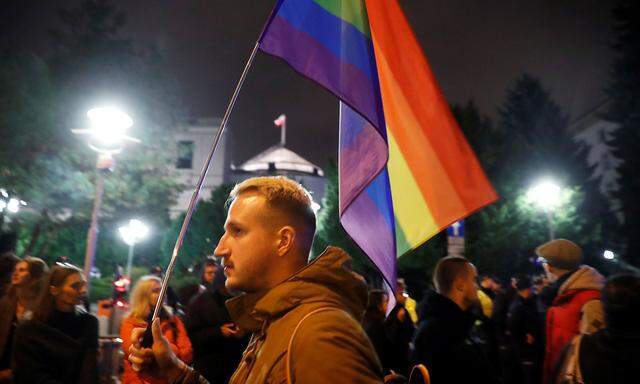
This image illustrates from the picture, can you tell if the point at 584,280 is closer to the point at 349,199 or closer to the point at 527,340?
the point at 349,199

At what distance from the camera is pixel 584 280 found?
4.86 meters

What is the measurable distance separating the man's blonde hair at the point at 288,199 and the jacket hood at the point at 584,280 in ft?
11.4

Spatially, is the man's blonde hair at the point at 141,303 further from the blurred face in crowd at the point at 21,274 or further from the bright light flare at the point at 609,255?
the bright light flare at the point at 609,255

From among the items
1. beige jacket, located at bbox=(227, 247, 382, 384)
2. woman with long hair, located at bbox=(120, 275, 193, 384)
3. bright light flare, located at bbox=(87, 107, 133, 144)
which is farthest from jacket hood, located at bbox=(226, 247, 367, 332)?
bright light flare, located at bbox=(87, 107, 133, 144)

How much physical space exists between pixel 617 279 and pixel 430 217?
1213mm

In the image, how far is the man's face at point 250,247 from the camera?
7.35 feet

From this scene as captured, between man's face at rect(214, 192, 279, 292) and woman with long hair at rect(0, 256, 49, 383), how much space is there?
3101mm

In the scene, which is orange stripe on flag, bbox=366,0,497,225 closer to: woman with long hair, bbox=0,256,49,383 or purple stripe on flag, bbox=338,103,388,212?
purple stripe on flag, bbox=338,103,388,212

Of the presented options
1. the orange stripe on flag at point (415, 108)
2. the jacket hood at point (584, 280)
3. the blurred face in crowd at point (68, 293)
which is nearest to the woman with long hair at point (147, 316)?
the blurred face in crowd at point (68, 293)

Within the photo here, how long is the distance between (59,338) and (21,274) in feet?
5.68

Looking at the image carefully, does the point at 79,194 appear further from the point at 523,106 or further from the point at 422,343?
the point at 523,106

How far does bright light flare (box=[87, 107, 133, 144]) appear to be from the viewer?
34.3 ft

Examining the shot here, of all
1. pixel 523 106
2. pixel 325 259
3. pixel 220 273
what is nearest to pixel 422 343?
pixel 325 259

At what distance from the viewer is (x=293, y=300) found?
2018mm
